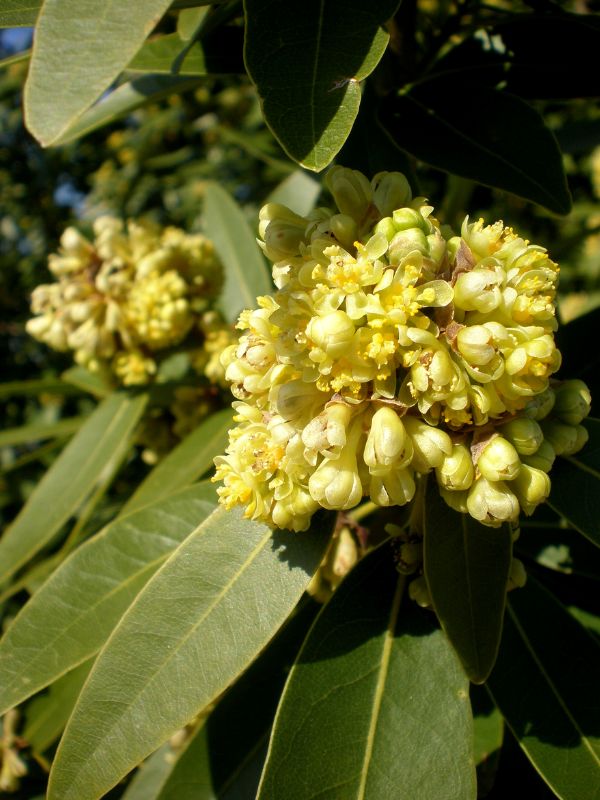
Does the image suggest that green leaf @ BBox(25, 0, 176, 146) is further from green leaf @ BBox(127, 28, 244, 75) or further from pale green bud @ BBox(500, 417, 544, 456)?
pale green bud @ BBox(500, 417, 544, 456)

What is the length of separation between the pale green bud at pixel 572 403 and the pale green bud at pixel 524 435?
13 centimetres

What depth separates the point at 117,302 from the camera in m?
2.73

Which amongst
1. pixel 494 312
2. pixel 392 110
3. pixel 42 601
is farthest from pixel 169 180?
pixel 494 312

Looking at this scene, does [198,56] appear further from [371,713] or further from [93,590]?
[371,713]

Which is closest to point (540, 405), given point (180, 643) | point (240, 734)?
point (180, 643)

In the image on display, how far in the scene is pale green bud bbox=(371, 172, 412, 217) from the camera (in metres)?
1.62

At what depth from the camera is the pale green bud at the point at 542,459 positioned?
156 cm

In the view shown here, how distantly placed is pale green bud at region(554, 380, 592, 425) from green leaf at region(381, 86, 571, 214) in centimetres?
47

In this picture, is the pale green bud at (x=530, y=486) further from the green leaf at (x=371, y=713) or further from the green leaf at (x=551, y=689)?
the green leaf at (x=551, y=689)

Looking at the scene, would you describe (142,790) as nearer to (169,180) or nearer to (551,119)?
(169,180)

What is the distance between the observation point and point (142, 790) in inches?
101

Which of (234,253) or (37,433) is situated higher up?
(234,253)

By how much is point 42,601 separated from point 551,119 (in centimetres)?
489

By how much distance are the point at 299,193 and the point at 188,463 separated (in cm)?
132
